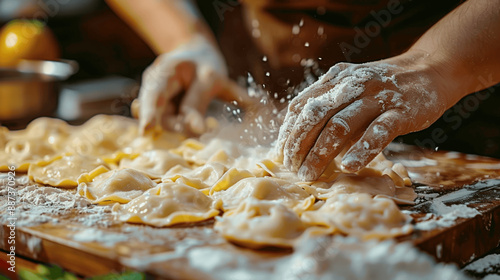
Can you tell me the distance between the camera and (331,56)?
5.93ft

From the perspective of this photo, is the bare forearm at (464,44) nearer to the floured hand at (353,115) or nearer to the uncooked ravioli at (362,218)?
the floured hand at (353,115)

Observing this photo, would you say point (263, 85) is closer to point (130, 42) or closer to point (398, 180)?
point (398, 180)

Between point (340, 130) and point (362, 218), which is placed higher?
point (340, 130)

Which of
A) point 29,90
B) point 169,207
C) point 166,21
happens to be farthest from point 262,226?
point 166,21

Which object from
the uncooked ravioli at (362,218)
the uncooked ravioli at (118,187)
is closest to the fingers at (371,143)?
the uncooked ravioli at (362,218)

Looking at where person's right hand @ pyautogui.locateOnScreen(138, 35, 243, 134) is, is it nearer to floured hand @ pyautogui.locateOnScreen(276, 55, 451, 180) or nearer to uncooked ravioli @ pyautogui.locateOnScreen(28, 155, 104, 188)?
uncooked ravioli @ pyautogui.locateOnScreen(28, 155, 104, 188)

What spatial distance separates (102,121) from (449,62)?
1691 mm

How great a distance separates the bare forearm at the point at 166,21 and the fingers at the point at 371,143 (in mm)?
1926

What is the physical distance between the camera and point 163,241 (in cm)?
120

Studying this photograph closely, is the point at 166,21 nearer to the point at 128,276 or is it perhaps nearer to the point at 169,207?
the point at 169,207

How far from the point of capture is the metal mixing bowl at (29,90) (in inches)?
103

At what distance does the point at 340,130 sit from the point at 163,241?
62cm

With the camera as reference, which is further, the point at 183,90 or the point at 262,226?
the point at 183,90

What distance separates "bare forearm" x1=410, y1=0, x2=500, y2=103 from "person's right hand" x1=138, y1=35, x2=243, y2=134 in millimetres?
1201
